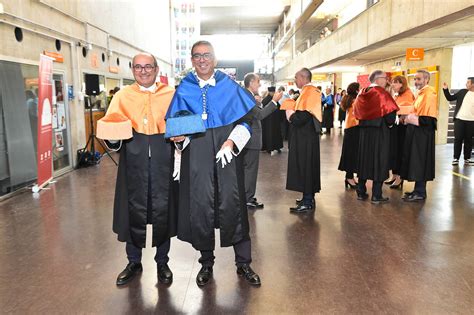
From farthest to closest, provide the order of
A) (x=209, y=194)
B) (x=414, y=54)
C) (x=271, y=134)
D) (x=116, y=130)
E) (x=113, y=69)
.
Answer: (x=113, y=69)
(x=414, y=54)
(x=271, y=134)
(x=209, y=194)
(x=116, y=130)

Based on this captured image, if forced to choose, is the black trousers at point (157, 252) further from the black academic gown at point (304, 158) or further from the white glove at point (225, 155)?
the black academic gown at point (304, 158)

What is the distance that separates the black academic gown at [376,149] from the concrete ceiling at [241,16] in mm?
23287

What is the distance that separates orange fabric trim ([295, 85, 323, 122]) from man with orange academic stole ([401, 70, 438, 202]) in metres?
1.52

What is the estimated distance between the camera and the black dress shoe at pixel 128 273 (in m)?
3.12

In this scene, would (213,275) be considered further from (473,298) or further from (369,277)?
(473,298)

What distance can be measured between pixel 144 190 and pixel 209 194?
0.48m

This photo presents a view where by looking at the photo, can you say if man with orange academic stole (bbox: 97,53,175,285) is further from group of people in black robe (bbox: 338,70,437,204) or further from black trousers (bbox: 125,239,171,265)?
group of people in black robe (bbox: 338,70,437,204)

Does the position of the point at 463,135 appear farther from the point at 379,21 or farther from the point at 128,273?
the point at 128,273

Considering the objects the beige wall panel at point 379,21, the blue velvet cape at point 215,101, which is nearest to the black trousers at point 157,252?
the blue velvet cape at point 215,101

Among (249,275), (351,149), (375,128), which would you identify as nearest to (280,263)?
(249,275)

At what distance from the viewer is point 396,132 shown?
614 centimetres

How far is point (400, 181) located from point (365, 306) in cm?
408

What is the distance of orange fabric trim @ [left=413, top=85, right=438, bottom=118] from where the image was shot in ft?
17.4

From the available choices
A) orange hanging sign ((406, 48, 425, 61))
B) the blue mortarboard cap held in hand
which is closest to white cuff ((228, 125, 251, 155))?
the blue mortarboard cap held in hand
